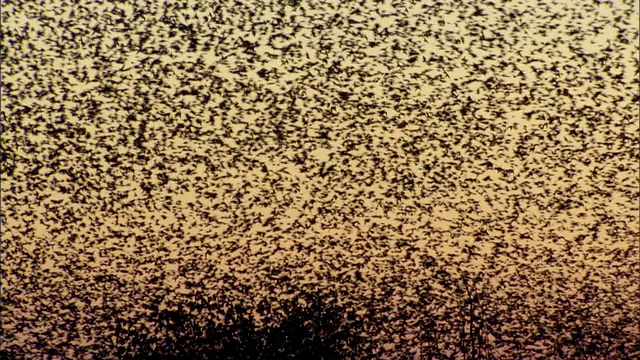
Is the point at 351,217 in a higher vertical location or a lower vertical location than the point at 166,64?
lower

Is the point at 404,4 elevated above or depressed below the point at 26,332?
above

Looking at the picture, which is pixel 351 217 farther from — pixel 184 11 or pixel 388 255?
pixel 184 11

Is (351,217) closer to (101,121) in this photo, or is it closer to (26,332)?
(101,121)

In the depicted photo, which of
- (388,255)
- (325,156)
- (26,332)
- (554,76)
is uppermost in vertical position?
(554,76)

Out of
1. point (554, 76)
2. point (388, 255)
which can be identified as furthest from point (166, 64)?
point (554, 76)

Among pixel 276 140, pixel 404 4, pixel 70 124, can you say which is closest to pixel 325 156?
pixel 276 140

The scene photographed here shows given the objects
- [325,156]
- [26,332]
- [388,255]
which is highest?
[325,156]
